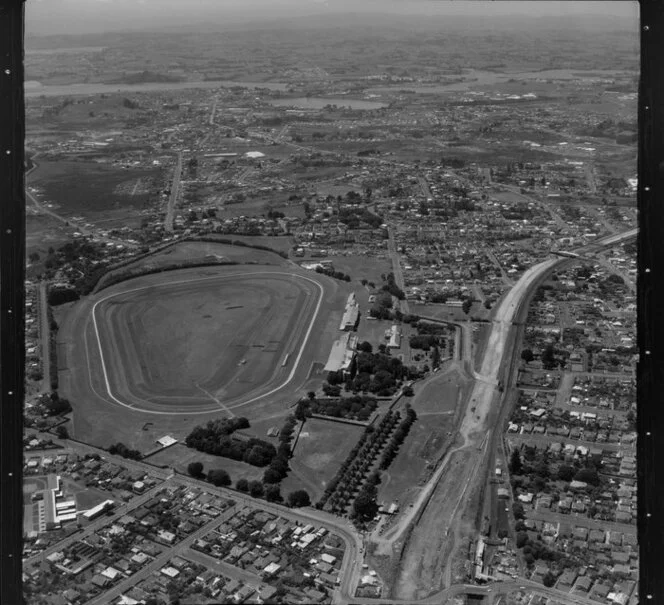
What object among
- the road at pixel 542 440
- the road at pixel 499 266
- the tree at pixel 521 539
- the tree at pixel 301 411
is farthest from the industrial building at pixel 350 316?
the tree at pixel 521 539

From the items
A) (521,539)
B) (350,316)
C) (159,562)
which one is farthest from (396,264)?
(159,562)

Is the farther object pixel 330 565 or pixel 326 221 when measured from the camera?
pixel 326 221

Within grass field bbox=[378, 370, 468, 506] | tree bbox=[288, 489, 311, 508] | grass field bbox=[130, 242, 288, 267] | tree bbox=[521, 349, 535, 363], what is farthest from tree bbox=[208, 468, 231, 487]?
grass field bbox=[130, 242, 288, 267]

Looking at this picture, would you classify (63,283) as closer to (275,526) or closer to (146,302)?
(146,302)

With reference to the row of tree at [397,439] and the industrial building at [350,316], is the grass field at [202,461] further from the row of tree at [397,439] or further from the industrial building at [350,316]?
the industrial building at [350,316]

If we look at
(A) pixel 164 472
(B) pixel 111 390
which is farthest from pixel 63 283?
(A) pixel 164 472

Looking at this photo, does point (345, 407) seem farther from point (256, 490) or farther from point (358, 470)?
point (256, 490)
